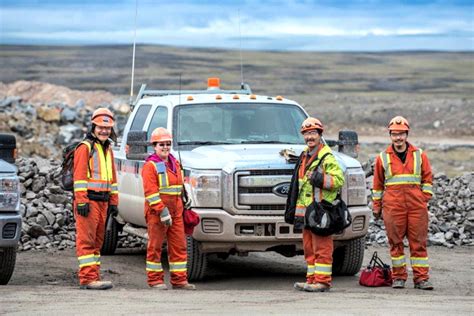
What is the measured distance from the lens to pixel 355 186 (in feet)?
46.1

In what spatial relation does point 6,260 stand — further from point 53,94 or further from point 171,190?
point 53,94

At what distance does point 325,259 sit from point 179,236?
1.53 metres

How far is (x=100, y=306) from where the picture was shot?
1117 cm

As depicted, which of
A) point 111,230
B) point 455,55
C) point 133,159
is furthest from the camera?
point 455,55

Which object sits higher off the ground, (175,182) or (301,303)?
(175,182)

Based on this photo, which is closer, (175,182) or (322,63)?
(175,182)

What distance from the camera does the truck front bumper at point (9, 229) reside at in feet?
42.4

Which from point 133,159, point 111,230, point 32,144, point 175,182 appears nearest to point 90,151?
point 175,182

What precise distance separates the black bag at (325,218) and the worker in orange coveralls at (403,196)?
74 centimetres

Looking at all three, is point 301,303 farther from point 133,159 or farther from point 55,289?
point 133,159

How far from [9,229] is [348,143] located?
4.09 metres

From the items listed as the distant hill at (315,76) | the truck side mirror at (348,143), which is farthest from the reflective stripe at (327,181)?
the distant hill at (315,76)

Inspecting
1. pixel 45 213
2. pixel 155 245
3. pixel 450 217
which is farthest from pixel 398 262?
pixel 450 217

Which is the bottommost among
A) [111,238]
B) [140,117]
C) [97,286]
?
[111,238]
